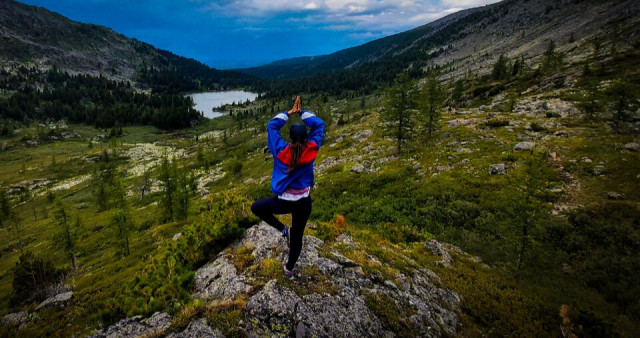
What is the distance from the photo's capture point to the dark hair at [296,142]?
664cm

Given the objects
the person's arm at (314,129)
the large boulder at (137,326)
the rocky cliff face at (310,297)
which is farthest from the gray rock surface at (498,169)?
the large boulder at (137,326)

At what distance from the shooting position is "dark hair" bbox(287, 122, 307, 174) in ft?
21.8

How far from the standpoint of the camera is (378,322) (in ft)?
25.7

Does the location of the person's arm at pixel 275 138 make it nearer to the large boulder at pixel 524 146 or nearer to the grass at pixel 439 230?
the grass at pixel 439 230

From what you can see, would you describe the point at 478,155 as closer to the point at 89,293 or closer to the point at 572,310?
the point at 572,310

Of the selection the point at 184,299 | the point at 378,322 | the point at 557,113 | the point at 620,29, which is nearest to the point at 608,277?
the point at 378,322

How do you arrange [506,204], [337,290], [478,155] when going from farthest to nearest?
[478,155]
[506,204]
[337,290]

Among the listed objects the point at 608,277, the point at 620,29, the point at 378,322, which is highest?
the point at 620,29

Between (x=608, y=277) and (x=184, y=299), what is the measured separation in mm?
20713

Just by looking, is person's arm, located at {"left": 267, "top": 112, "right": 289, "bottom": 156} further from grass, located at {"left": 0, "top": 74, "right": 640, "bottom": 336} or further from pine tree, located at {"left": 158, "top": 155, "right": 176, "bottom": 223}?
pine tree, located at {"left": 158, "top": 155, "right": 176, "bottom": 223}

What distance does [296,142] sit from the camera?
6.77 m

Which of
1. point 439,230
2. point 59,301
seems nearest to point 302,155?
point 59,301

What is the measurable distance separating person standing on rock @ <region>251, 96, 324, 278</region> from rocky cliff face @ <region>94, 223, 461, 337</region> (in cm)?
143

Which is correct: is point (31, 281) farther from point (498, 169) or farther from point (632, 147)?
point (632, 147)
